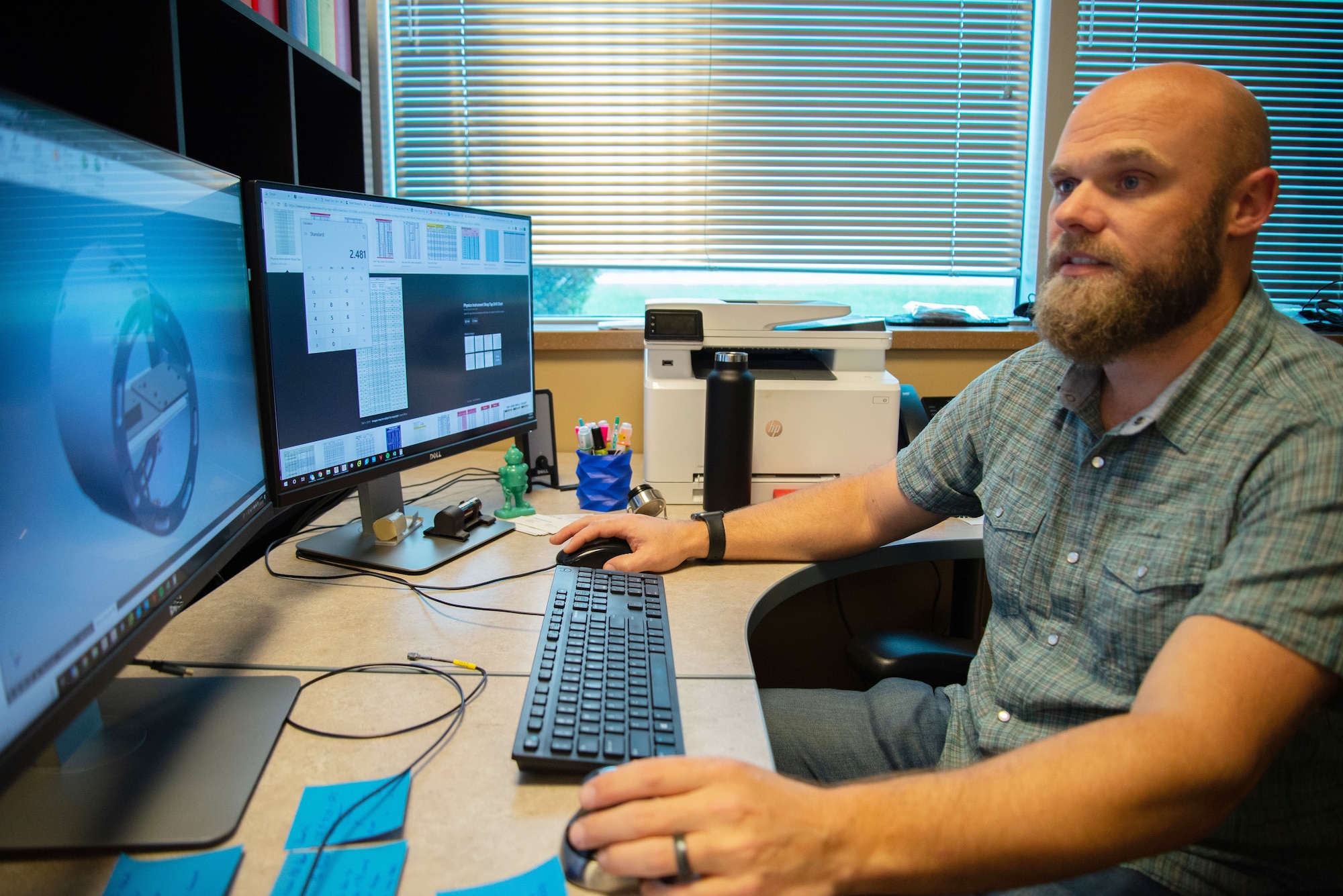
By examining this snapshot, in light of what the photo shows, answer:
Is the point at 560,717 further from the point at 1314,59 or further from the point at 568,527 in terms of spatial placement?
the point at 1314,59

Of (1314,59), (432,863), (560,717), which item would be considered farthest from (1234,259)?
(1314,59)

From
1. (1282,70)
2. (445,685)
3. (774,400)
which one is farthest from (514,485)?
(1282,70)

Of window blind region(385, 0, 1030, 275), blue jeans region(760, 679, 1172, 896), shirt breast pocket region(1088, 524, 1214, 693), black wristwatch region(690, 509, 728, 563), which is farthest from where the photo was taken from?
window blind region(385, 0, 1030, 275)

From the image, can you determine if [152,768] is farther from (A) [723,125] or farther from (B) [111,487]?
(A) [723,125]

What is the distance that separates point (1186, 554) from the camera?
884mm

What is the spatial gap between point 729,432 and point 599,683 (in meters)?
0.72

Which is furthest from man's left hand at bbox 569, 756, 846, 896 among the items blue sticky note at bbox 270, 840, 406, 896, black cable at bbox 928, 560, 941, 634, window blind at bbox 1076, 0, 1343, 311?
window blind at bbox 1076, 0, 1343, 311

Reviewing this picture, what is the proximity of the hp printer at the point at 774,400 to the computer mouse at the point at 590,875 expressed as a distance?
104 centimetres

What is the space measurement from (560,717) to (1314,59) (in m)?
2.91

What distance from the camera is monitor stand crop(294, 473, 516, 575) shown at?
1231 mm

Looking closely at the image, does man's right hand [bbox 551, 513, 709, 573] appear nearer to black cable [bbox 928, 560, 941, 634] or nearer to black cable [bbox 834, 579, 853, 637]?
black cable [bbox 834, 579, 853, 637]

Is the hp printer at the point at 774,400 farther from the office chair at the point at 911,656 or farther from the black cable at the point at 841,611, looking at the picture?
the black cable at the point at 841,611

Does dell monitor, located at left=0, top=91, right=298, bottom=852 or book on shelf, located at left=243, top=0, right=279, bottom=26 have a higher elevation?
book on shelf, located at left=243, top=0, right=279, bottom=26

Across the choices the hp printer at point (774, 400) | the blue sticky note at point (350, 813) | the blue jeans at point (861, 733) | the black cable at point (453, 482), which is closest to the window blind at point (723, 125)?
the hp printer at point (774, 400)
